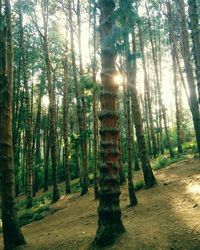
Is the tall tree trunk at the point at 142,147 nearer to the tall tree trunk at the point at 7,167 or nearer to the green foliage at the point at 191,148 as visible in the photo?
the tall tree trunk at the point at 7,167

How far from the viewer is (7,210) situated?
25.3 ft

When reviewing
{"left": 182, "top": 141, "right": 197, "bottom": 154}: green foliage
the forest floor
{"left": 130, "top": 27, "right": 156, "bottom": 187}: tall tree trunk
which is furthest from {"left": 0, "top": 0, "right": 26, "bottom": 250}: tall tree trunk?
{"left": 182, "top": 141, "right": 197, "bottom": 154}: green foliage

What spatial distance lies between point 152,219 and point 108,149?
2.84m

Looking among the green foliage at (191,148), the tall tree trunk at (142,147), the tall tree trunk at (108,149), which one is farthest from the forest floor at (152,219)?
the green foliage at (191,148)

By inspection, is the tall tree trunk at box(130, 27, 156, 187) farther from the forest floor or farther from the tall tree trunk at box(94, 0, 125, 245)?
the tall tree trunk at box(94, 0, 125, 245)

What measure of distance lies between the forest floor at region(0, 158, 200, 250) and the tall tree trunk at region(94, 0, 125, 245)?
343mm

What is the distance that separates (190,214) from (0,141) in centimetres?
501

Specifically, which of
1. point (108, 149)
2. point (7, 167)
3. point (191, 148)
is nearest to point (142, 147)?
point (7, 167)

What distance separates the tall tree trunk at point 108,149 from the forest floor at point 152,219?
1.13 feet

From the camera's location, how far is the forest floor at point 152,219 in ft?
19.1

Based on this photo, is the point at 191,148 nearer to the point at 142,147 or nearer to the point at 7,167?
the point at 142,147

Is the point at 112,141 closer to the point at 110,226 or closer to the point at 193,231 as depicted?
the point at 110,226

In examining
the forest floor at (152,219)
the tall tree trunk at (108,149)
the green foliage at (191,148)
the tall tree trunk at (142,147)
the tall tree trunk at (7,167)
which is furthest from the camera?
the green foliage at (191,148)

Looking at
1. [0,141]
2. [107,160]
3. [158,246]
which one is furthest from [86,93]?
[158,246]
